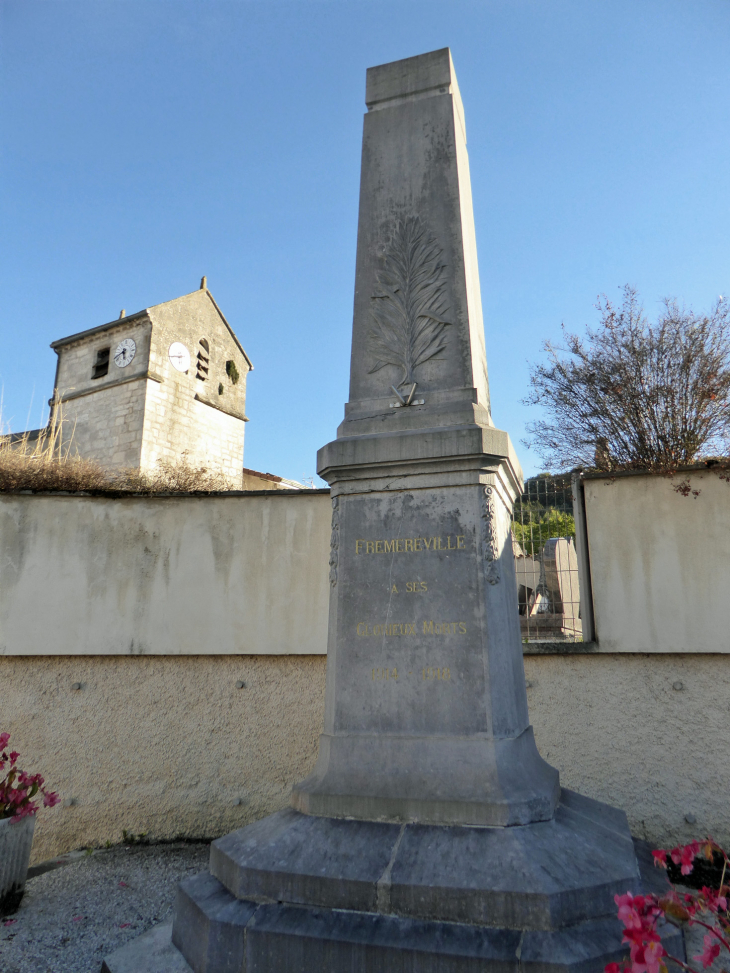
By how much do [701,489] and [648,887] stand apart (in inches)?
140

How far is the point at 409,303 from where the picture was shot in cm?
437

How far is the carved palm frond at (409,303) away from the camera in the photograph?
4.27m

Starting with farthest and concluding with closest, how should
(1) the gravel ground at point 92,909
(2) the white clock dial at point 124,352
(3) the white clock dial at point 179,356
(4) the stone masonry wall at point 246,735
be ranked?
(3) the white clock dial at point 179,356, (2) the white clock dial at point 124,352, (4) the stone masonry wall at point 246,735, (1) the gravel ground at point 92,909

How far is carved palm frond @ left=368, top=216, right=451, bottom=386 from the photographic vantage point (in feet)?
14.0

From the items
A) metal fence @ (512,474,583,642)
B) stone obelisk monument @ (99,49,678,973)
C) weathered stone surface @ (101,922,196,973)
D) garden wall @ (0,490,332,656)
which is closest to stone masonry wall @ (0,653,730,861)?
garden wall @ (0,490,332,656)

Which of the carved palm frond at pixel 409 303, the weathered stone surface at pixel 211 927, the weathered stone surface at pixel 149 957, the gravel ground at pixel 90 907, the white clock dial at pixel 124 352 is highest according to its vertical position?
the white clock dial at pixel 124 352

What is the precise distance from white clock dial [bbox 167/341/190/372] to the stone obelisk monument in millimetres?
21581

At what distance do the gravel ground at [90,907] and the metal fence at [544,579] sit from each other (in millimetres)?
3606

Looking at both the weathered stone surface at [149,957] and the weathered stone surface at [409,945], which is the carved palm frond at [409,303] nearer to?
the weathered stone surface at [409,945]

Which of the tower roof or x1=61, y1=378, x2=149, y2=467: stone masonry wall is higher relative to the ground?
the tower roof

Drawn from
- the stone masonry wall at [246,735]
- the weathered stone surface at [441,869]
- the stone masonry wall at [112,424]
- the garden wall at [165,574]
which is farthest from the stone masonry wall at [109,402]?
the weathered stone surface at [441,869]

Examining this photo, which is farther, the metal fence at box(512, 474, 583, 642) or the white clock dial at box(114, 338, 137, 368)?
the white clock dial at box(114, 338, 137, 368)

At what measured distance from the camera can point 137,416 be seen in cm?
2361

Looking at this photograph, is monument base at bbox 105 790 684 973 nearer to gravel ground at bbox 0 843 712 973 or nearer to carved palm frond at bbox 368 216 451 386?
Result: gravel ground at bbox 0 843 712 973
